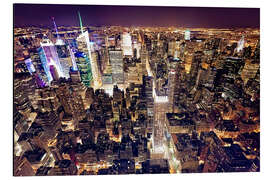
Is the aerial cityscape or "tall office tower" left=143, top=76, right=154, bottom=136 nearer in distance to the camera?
the aerial cityscape

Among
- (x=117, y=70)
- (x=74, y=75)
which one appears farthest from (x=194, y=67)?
(x=74, y=75)

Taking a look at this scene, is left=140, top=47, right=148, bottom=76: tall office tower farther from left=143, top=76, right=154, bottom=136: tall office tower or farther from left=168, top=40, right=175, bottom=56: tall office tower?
left=168, top=40, right=175, bottom=56: tall office tower

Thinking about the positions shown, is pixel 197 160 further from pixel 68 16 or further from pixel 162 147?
pixel 68 16

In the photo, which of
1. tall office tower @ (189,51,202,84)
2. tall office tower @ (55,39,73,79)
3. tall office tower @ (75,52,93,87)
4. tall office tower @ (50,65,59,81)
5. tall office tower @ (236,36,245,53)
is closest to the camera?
tall office tower @ (236,36,245,53)

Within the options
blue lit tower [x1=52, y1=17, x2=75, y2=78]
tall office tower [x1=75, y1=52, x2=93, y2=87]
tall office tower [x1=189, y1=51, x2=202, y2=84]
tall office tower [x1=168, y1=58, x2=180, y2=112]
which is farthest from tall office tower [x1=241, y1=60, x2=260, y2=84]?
blue lit tower [x1=52, y1=17, x2=75, y2=78]

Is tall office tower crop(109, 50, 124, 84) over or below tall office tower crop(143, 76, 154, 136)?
over

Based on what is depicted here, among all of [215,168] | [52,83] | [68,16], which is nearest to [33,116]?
[52,83]

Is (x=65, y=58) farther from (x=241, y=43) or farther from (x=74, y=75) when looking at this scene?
(x=241, y=43)

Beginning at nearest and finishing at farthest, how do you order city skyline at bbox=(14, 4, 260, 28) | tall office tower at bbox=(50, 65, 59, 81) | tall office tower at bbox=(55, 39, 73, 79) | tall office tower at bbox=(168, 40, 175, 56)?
city skyline at bbox=(14, 4, 260, 28)
tall office tower at bbox=(168, 40, 175, 56)
tall office tower at bbox=(55, 39, 73, 79)
tall office tower at bbox=(50, 65, 59, 81)
